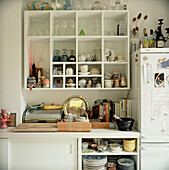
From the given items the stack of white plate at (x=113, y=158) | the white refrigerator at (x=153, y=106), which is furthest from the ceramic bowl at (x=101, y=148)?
the white refrigerator at (x=153, y=106)

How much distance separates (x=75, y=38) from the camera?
2512mm

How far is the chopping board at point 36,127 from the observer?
7.06 feet

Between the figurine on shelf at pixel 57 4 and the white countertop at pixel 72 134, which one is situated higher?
the figurine on shelf at pixel 57 4

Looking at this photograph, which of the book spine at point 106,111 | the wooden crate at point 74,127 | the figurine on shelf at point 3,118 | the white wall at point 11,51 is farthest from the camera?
the book spine at point 106,111

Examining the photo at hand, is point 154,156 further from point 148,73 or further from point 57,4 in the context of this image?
point 57,4

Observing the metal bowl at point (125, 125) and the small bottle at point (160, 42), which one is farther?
the small bottle at point (160, 42)

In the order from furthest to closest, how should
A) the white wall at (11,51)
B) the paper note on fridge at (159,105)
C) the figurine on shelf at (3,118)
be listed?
1. the white wall at (11,51)
2. the figurine on shelf at (3,118)
3. the paper note on fridge at (159,105)

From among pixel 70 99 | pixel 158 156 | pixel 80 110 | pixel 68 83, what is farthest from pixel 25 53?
pixel 158 156

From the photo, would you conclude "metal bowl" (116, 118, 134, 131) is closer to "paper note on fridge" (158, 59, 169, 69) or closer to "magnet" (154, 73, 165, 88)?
"magnet" (154, 73, 165, 88)

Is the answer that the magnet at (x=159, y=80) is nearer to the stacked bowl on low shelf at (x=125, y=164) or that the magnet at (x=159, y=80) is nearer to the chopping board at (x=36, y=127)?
the stacked bowl on low shelf at (x=125, y=164)

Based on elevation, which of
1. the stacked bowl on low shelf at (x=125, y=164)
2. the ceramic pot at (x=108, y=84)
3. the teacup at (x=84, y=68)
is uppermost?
the teacup at (x=84, y=68)

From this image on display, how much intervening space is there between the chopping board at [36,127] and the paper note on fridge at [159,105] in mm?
1128

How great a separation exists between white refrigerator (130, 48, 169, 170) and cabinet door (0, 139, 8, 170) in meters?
1.52

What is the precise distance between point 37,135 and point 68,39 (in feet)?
4.26
